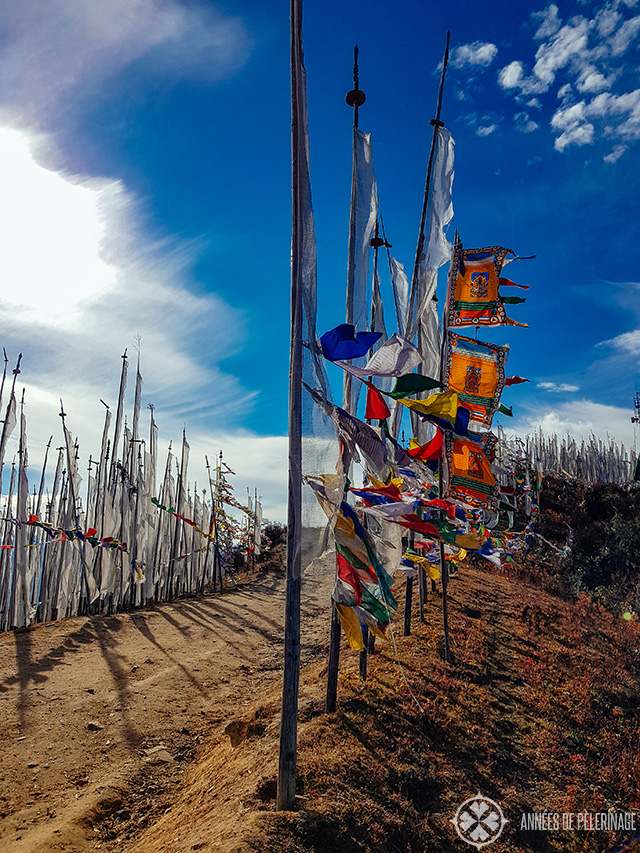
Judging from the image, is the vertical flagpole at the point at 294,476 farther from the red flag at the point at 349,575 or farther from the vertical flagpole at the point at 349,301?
the vertical flagpole at the point at 349,301

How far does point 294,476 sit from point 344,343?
4.99 ft

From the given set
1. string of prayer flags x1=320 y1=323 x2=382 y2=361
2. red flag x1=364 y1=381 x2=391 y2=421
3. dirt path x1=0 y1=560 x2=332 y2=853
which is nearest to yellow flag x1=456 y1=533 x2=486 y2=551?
red flag x1=364 y1=381 x2=391 y2=421

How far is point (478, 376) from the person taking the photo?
823 cm

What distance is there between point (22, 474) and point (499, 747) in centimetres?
1430

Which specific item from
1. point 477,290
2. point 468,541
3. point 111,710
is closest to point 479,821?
point 468,541

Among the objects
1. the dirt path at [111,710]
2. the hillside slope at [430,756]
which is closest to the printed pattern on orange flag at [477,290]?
the dirt path at [111,710]

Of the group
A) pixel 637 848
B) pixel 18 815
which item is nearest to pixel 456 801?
pixel 637 848

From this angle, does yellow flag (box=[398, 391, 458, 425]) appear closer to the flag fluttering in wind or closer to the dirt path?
the flag fluttering in wind

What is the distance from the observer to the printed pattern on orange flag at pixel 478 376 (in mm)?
8156

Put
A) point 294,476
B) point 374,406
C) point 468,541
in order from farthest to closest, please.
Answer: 1. point 468,541
2. point 374,406
3. point 294,476

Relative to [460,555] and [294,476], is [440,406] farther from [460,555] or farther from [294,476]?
[460,555]

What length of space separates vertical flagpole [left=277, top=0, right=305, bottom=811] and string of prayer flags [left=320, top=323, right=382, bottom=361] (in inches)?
11.7

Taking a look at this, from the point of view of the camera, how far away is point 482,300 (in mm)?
8359

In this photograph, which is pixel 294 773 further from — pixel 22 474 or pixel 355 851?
pixel 22 474
